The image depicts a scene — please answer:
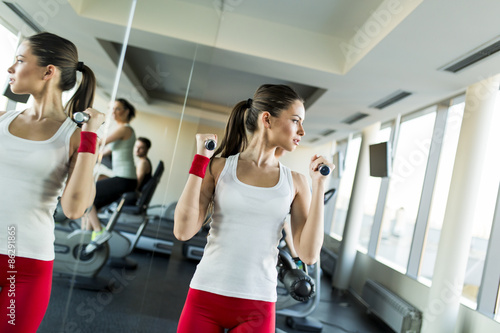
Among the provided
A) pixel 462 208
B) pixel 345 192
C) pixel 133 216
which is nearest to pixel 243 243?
pixel 133 216

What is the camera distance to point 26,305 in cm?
115

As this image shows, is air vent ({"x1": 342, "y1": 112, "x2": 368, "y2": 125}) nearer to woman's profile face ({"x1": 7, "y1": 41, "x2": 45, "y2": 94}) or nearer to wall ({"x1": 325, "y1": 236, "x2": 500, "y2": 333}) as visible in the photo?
wall ({"x1": 325, "y1": 236, "x2": 500, "y2": 333})

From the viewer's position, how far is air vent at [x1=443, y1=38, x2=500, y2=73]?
10.6 ft

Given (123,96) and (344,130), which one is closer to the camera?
(123,96)

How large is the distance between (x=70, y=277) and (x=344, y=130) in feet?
9.44

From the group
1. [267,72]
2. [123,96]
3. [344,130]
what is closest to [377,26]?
[344,130]

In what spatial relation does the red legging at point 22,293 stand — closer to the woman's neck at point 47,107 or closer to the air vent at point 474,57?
the woman's neck at point 47,107

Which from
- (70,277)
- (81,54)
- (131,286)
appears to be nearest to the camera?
(81,54)

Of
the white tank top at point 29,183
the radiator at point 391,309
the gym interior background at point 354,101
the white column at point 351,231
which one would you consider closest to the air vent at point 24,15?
the gym interior background at point 354,101

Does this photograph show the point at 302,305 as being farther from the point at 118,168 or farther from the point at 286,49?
the point at 118,168

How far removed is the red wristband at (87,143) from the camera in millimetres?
1165

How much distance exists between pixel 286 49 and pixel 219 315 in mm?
3555

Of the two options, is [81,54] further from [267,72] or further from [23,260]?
[267,72]

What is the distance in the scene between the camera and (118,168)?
1740 mm
